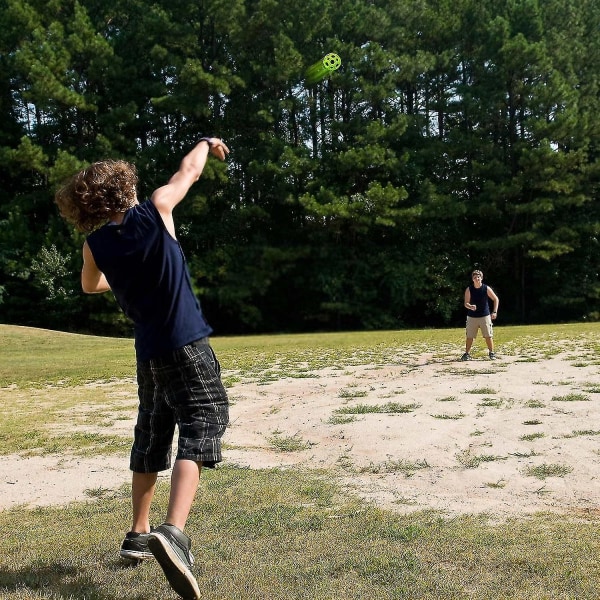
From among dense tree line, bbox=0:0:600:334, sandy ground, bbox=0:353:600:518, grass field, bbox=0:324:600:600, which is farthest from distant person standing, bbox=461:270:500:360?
dense tree line, bbox=0:0:600:334

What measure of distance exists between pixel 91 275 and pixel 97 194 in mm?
422

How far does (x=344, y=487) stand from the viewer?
16.8 feet

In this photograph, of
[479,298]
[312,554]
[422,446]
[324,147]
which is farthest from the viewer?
[324,147]

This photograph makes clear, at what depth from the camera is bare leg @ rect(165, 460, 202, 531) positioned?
10.3 ft

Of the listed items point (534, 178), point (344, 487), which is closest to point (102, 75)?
point (534, 178)

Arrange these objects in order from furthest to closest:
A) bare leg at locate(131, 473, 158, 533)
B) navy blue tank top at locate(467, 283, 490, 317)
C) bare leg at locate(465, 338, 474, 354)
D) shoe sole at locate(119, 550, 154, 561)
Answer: navy blue tank top at locate(467, 283, 490, 317), bare leg at locate(465, 338, 474, 354), bare leg at locate(131, 473, 158, 533), shoe sole at locate(119, 550, 154, 561)

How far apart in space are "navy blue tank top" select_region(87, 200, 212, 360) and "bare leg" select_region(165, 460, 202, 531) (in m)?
0.54

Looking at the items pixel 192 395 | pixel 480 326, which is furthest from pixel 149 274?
pixel 480 326

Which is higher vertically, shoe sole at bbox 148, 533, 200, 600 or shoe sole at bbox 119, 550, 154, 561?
shoe sole at bbox 148, 533, 200, 600

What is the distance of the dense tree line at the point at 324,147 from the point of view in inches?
1294

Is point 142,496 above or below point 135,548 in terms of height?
above

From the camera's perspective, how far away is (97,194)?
3367 mm

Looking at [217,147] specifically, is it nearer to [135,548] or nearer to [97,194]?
[97,194]

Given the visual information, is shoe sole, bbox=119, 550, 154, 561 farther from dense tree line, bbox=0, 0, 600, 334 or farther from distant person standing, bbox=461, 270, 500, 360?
dense tree line, bbox=0, 0, 600, 334
